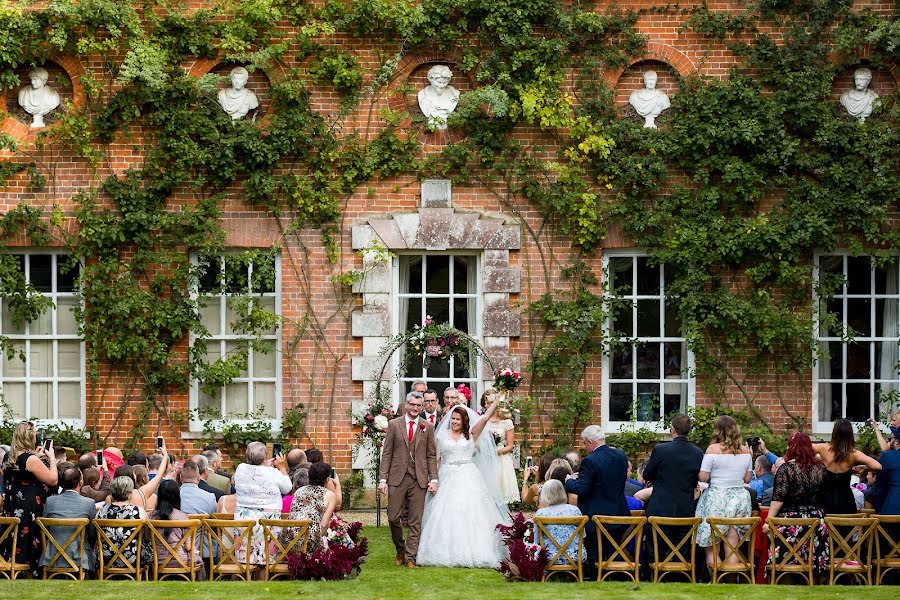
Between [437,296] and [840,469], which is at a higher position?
[437,296]

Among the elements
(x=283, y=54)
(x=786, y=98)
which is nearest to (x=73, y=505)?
(x=283, y=54)

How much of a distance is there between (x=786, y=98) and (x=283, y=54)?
5.73m

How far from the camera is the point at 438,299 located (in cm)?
1591

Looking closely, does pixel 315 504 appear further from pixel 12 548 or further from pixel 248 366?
pixel 248 366

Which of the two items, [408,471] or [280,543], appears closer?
[280,543]

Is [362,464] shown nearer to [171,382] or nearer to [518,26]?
[171,382]

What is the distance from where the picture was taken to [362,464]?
50.7ft

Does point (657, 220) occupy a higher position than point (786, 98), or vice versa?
point (786, 98)

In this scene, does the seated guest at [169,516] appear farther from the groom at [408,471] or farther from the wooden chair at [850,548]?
the wooden chair at [850,548]

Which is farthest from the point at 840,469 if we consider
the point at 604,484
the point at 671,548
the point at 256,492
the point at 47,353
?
the point at 47,353

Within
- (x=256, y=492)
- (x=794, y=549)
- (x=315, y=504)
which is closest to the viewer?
(x=794, y=549)

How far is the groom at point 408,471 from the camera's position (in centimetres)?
1187

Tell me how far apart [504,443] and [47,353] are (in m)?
5.64

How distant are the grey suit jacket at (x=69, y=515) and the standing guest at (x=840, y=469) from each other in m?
5.71
